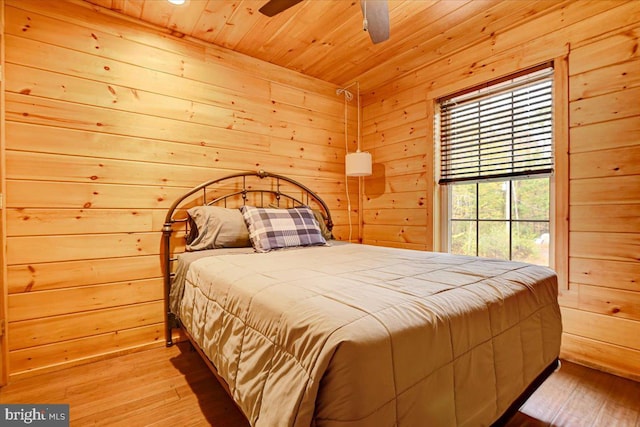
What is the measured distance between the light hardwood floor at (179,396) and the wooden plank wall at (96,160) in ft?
0.71

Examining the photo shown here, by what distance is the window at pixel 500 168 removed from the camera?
225 centimetres

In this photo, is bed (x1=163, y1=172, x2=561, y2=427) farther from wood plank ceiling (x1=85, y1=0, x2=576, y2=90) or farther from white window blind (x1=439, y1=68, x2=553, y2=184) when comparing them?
wood plank ceiling (x1=85, y1=0, x2=576, y2=90)

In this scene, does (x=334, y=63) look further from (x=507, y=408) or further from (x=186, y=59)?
(x=507, y=408)

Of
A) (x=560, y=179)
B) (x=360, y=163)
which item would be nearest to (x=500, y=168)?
(x=560, y=179)

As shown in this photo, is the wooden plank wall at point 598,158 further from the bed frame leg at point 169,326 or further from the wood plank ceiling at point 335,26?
the bed frame leg at point 169,326

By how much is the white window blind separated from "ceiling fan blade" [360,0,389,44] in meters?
1.28

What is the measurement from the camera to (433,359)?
889 millimetres

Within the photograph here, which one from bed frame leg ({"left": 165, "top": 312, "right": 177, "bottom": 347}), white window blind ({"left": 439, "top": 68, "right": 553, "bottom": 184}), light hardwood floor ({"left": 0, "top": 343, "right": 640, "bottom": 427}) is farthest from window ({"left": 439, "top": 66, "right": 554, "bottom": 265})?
bed frame leg ({"left": 165, "top": 312, "right": 177, "bottom": 347})

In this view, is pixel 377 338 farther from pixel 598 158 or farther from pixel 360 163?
pixel 360 163

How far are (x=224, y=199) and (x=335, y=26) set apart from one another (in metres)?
1.61

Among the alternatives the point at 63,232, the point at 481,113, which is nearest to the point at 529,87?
the point at 481,113

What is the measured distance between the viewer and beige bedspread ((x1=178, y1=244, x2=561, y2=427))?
2.51 feet

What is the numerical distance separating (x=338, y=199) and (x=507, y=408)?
8.12ft

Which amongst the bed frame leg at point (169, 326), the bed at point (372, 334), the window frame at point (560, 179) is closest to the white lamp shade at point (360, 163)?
the bed at point (372, 334)
